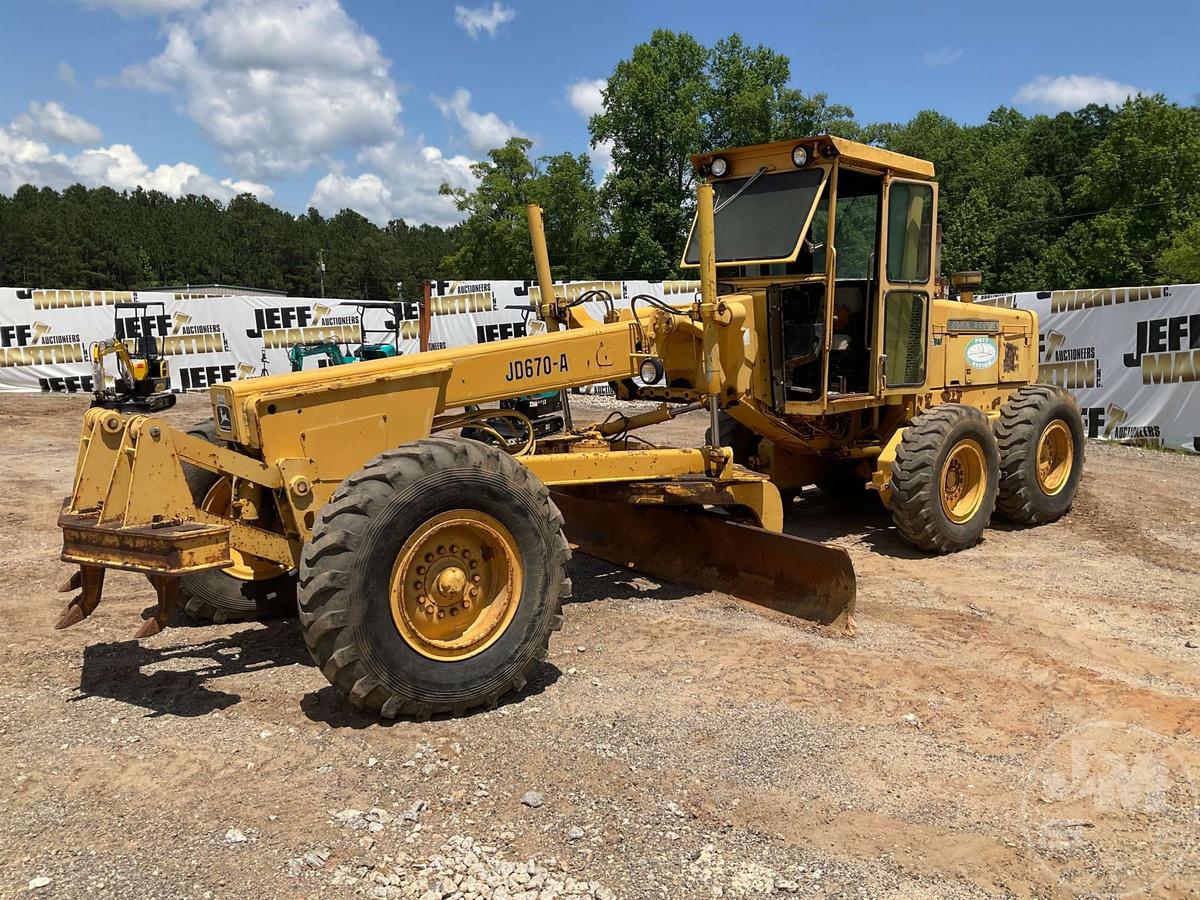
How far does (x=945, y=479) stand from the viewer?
7.42m

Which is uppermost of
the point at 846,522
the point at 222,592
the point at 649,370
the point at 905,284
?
the point at 905,284

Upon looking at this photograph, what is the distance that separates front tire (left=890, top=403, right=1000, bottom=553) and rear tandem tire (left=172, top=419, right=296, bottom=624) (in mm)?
4591

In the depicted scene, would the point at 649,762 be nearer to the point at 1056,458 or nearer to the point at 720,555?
the point at 720,555

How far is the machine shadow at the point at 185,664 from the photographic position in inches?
173

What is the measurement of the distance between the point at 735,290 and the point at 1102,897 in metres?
5.23

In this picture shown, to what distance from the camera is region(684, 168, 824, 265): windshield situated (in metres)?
6.82

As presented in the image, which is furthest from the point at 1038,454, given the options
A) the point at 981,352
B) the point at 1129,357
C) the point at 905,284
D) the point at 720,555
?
the point at 1129,357

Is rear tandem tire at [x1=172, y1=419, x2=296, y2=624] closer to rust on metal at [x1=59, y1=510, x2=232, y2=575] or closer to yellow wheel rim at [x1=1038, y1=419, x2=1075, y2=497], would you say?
rust on metal at [x1=59, y1=510, x2=232, y2=575]

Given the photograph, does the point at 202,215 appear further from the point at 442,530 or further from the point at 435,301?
the point at 442,530

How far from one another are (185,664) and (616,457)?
8.86ft

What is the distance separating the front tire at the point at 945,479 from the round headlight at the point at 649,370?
2330 millimetres

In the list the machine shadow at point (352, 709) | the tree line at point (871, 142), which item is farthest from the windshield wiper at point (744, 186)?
the tree line at point (871, 142)

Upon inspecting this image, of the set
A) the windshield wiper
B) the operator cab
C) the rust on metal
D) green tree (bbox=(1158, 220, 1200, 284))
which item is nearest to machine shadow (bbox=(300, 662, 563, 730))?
the rust on metal

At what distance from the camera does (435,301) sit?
69.5 ft
